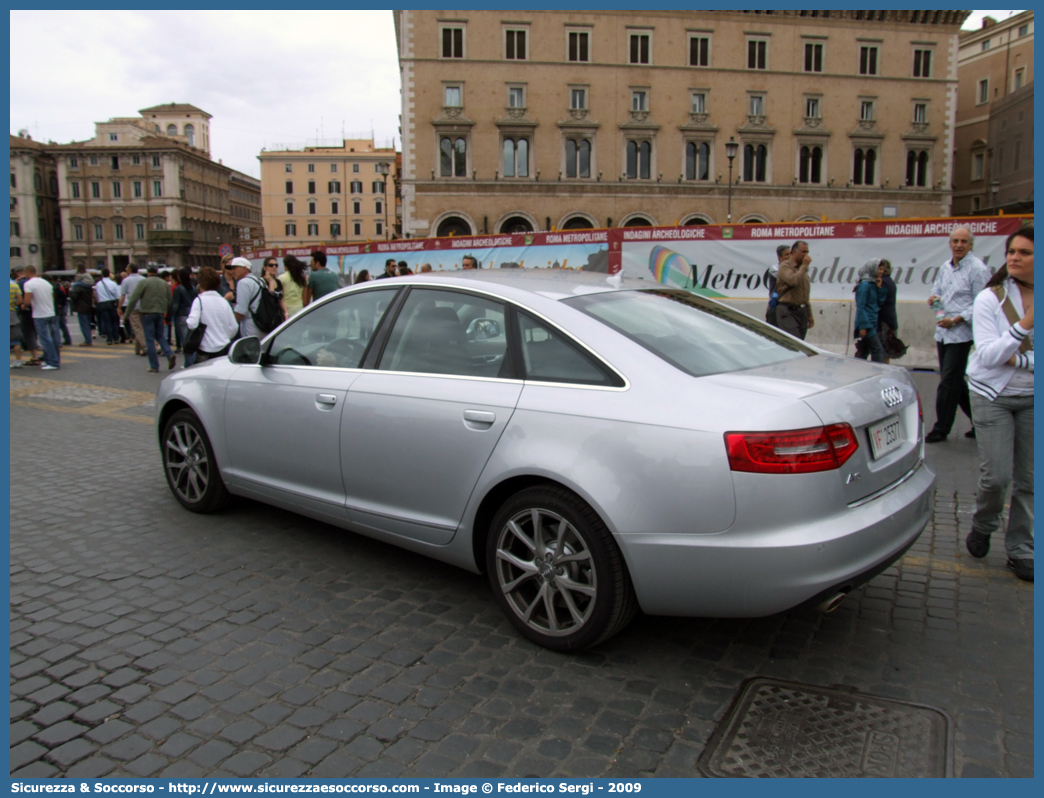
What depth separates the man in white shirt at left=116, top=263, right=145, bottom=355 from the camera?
15.1 m

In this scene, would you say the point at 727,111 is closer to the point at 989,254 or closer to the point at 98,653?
the point at 989,254

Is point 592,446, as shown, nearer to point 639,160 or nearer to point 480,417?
point 480,417

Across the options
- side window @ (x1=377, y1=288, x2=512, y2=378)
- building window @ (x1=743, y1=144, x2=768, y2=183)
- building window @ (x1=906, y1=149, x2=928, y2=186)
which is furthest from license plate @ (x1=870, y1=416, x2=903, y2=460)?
building window @ (x1=906, y1=149, x2=928, y2=186)

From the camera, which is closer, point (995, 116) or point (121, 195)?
point (995, 116)

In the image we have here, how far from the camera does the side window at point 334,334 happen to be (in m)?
4.16

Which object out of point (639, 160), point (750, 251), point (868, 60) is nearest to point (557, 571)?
point (750, 251)

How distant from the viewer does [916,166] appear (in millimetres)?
55750

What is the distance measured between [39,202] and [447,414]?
→ 128 m

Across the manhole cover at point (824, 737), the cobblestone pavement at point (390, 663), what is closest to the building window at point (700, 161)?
the cobblestone pavement at point (390, 663)

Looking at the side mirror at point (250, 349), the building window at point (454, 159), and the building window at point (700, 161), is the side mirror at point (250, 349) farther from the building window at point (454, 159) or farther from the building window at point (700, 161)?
the building window at point (700, 161)

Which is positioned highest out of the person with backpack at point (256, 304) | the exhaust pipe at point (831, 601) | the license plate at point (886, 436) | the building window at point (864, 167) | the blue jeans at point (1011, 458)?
the building window at point (864, 167)

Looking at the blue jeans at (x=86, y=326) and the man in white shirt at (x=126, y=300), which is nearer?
the man in white shirt at (x=126, y=300)

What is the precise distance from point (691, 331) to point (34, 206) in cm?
12643

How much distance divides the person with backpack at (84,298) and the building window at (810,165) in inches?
1924
